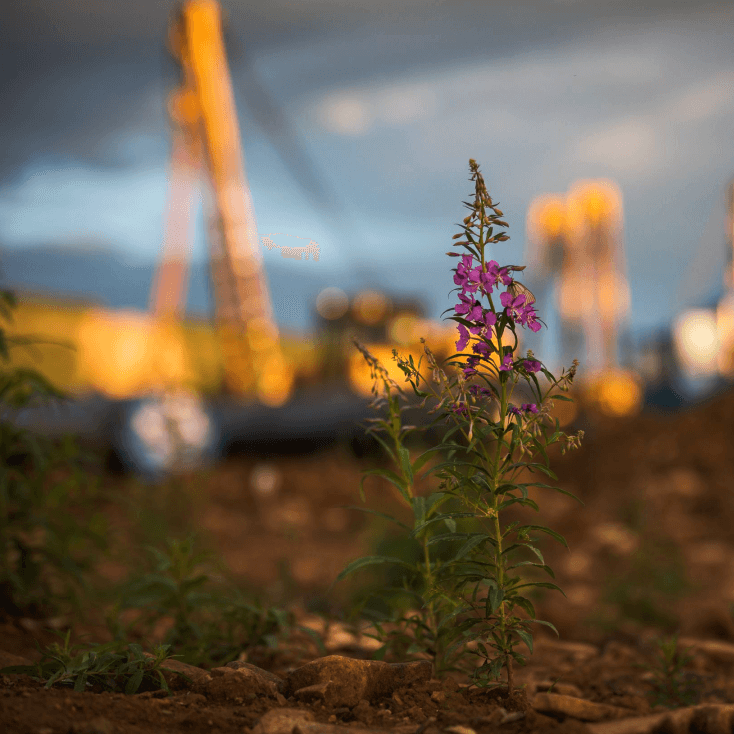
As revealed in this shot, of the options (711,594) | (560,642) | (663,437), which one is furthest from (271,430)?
(560,642)

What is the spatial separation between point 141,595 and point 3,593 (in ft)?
1.69

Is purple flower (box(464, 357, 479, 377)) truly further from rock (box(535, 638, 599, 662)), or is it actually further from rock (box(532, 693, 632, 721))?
rock (box(535, 638, 599, 662))

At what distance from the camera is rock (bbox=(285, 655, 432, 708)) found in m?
1.74

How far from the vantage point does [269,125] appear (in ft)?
60.6

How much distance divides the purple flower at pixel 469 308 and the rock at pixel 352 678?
897 millimetres

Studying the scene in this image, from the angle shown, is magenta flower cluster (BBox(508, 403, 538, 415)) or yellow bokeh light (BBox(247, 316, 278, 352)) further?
yellow bokeh light (BBox(247, 316, 278, 352))

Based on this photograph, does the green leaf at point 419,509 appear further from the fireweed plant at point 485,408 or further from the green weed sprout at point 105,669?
the green weed sprout at point 105,669

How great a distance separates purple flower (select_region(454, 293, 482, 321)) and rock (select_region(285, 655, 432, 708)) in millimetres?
897

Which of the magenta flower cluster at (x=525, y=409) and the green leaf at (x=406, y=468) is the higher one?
the magenta flower cluster at (x=525, y=409)

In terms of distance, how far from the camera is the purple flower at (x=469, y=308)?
1.58 m

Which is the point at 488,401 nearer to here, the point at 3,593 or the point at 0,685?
the point at 0,685

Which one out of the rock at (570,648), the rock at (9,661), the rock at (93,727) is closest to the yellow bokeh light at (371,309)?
the rock at (570,648)

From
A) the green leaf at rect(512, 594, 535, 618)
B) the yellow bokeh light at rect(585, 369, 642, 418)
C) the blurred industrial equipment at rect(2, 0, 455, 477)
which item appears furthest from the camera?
the yellow bokeh light at rect(585, 369, 642, 418)

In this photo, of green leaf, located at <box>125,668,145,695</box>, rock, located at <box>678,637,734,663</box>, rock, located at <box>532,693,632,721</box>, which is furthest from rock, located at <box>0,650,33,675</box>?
rock, located at <box>678,637,734,663</box>
